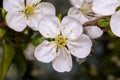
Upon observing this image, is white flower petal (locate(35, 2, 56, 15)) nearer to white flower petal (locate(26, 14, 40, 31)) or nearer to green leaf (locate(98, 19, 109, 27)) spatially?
white flower petal (locate(26, 14, 40, 31))

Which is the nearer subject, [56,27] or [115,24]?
[115,24]

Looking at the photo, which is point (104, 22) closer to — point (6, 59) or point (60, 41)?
point (60, 41)

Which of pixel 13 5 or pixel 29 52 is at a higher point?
pixel 13 5

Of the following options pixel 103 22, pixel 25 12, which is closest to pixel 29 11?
pixel 25 12

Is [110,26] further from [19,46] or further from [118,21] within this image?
[19,46]

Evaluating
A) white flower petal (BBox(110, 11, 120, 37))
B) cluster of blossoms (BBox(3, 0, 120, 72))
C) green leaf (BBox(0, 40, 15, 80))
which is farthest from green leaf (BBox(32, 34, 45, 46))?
white flower petal (BBox(110, 11, 120, 37))

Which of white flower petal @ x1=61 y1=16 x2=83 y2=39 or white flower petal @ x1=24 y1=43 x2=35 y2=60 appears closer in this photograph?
white flower petal @ x1=61 y1=16 x2=83 y2=39
